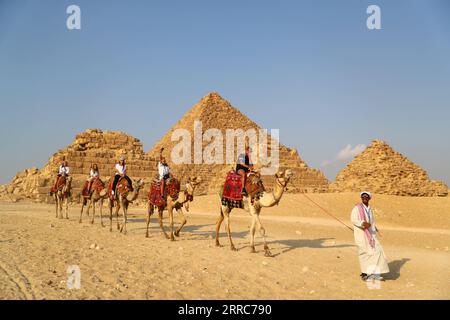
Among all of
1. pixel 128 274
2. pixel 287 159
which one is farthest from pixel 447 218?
pixel 287 159

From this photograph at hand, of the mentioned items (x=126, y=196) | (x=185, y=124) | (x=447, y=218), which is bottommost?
(x=447, y=218)

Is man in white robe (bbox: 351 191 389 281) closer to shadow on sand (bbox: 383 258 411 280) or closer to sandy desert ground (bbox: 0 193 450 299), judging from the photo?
sandy desert ground (bbox: 0 193 450 299)

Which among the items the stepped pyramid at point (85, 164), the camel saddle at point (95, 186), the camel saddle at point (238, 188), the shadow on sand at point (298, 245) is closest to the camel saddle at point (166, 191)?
the camel saddle at point (238, 188)

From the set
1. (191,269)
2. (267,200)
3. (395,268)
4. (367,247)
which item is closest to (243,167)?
(267,200)

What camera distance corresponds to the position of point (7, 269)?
580cm

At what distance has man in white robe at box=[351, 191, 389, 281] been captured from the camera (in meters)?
6.30

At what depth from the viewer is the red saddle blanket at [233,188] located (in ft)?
28.6

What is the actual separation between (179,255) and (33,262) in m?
2.52

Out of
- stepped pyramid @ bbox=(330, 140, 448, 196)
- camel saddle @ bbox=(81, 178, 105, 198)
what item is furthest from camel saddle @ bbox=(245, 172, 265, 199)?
stepped pyramid @ bbox=(330, 140, 448, 196)

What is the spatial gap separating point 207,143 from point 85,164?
42.6 metres

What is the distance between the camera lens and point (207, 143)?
2835 inches

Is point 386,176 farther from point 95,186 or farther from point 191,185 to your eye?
point 191,185

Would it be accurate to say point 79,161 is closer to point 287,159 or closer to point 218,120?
point 287,159

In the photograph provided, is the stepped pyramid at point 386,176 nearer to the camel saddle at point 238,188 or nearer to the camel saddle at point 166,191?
the camel saddle at point 166,191
